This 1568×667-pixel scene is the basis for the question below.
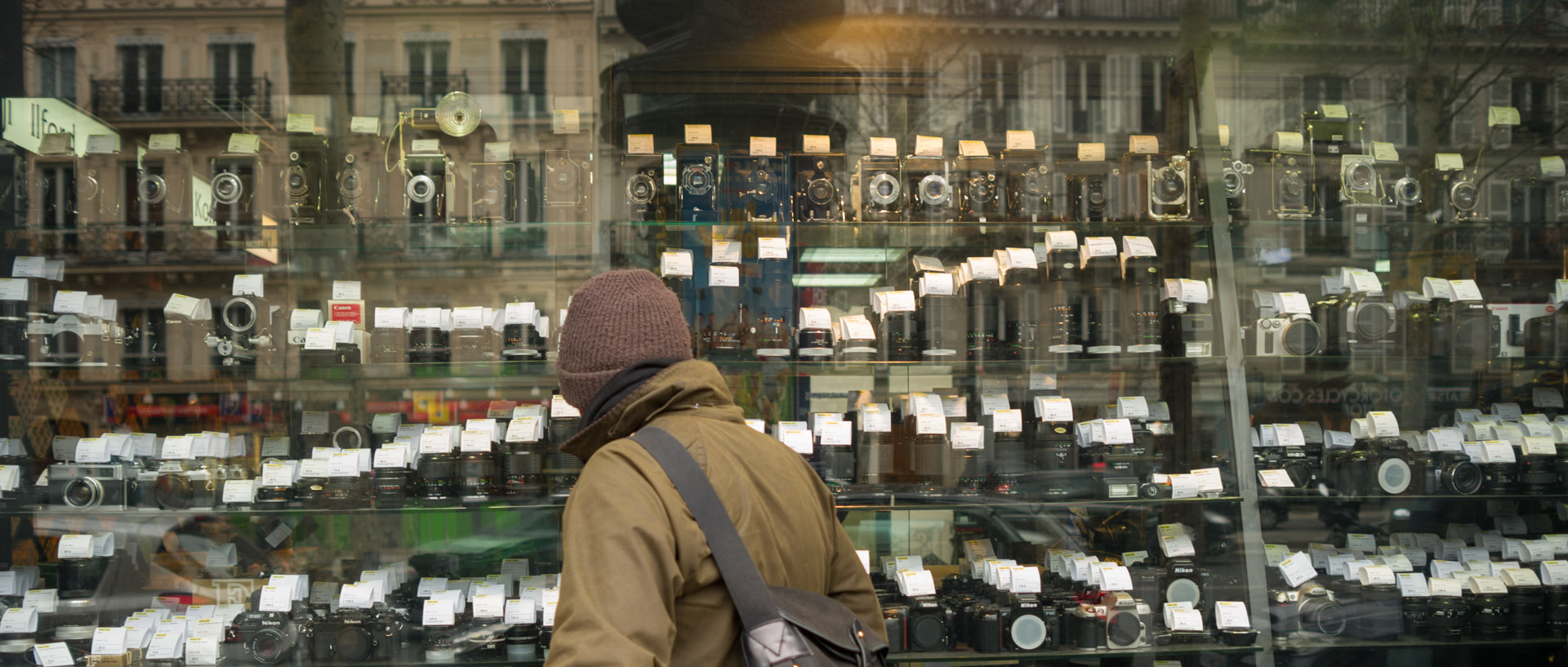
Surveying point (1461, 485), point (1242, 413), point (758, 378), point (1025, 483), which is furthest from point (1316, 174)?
point (758, 378)

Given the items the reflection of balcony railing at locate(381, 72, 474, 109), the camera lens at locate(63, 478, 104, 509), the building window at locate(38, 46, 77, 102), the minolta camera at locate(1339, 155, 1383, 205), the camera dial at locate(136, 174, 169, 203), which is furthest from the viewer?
the reflection of balcony railing at locate(381, 72, 474, 109)

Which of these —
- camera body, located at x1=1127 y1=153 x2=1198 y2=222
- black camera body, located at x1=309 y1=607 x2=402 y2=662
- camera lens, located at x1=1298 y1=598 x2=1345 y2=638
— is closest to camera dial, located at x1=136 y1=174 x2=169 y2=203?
black camera body, located at x1=309 y1=607 x2=402 y2=662

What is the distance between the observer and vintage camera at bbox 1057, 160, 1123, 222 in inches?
148

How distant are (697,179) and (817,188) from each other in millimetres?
451

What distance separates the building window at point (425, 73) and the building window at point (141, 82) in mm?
938

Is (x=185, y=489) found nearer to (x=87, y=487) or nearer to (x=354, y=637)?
(x=87, y=487)

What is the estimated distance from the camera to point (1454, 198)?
402cm

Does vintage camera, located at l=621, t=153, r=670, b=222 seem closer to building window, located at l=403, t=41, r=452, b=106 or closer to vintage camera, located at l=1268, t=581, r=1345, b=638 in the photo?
building window, located at l=403, t=41, r=452, b=106

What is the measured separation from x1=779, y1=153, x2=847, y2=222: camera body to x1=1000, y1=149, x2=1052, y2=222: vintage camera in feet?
2.07

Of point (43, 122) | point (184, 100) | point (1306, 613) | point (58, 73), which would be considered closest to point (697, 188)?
point (184, 100)

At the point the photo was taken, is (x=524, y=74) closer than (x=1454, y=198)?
No

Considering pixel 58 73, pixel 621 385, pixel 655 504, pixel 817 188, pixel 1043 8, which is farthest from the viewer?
pixel 1043 8

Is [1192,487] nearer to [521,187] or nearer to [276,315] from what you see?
[521,187]

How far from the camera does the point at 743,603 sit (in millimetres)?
1506
